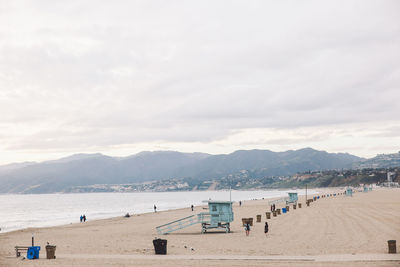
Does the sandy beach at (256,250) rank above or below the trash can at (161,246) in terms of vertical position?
below

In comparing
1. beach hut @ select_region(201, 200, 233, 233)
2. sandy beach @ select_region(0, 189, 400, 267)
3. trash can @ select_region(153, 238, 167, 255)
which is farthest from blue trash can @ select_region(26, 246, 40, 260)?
beach hut @ select_region(201, 200, 233, 233)

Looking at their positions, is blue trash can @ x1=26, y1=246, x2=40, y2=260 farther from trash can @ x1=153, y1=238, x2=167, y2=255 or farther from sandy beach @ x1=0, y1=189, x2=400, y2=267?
trash can @ x1=153, y1=238, x2=167, y2=255

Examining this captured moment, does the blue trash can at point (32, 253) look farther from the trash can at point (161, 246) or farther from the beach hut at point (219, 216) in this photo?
the beach hut at point (219, 216)

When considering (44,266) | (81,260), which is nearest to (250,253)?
(81,260)

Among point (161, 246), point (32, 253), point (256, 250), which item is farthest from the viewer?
point (256, 250)

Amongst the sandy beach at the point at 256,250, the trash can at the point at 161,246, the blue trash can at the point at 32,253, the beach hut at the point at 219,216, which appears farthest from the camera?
the beach hut at the point at 219,216

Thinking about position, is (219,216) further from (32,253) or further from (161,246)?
(32,253)

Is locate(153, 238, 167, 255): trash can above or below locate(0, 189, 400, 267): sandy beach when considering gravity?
above

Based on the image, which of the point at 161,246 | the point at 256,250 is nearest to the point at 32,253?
the point at 161,246

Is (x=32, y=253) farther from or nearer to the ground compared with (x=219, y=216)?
nearer to the ground

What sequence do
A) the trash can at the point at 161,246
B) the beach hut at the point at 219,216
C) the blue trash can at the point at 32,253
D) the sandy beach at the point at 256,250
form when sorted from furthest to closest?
the beach hut at the point at 219,216 → the trash can at the point at 161,246 → the blue trash can at the point at 32,253 → the sandy beach at the point at 256,250

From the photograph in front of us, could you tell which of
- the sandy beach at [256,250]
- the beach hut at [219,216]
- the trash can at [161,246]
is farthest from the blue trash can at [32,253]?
the beach hut at [219,216]

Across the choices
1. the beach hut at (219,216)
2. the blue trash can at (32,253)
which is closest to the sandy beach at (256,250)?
the blue trash can at (32,253)

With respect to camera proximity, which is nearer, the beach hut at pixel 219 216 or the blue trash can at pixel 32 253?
the blue trash can at pixel 32 253
